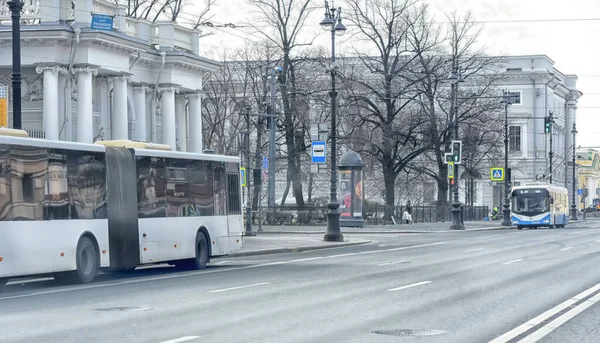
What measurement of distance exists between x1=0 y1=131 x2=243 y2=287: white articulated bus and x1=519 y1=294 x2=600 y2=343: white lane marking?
10236 millimetres

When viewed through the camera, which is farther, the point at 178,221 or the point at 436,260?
the point at 436,260

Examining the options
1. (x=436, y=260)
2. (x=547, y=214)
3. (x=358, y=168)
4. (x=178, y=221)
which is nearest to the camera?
(x=178, y=221)

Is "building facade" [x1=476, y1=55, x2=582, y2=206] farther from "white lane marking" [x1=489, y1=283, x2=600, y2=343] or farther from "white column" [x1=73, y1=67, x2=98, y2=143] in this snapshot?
"white lane marking" [x1=489, y1=283, x2=600, y2=343]

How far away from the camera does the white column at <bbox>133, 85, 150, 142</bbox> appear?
157 ft

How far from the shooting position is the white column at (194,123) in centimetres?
5319

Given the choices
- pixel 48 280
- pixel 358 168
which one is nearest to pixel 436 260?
pixel 48 280

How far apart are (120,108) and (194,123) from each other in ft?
29.0

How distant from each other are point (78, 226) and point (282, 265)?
259 inches

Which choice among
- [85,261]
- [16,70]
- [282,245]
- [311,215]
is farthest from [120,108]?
[85,261]

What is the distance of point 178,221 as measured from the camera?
1036 inches

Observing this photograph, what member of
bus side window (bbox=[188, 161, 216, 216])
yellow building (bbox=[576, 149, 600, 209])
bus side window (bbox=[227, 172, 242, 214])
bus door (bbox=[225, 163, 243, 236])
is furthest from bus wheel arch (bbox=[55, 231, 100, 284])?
yellow building (bbox=[576, 149, 600, 209])

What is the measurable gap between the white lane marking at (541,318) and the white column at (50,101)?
26770mm

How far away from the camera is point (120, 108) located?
44719mm

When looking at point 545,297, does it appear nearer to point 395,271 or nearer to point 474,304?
point 474,304
